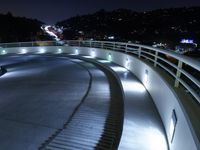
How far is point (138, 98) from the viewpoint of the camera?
627 centimetres

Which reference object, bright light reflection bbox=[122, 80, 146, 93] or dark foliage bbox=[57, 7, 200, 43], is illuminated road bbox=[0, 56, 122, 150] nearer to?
bright light reflection bbox=[122, 80, 146, 93]

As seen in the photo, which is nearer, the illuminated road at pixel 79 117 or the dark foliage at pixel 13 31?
the illuminated road at pixel 79 117

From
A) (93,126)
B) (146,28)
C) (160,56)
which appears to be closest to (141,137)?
(93,126)

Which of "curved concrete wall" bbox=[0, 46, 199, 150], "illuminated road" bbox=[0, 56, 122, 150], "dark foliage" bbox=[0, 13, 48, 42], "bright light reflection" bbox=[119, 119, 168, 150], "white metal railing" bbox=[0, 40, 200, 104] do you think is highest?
"dark foliage" bbox=[0, 13, 48, 42]

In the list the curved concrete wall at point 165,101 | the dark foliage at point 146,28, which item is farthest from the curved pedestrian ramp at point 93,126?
the dark foliage at point 146,28

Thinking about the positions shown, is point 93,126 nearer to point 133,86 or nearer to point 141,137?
point 141,137

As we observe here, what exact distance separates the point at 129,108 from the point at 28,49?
1983cm

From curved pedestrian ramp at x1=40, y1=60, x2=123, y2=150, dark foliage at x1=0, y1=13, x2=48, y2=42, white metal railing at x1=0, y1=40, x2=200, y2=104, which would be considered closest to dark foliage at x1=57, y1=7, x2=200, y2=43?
dark foliage at x1=0, y1=13, x2=48, y2=42

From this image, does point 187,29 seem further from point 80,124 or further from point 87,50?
point 80,124

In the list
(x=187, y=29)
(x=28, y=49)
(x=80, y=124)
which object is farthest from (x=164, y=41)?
(x=80, y=124)

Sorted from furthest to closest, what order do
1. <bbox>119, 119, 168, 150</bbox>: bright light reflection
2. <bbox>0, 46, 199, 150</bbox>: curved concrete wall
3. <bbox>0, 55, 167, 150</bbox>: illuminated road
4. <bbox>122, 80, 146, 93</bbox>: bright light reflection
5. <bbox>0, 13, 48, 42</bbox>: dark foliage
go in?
<bbox>0, 13, 48, 42</bbox>: dark foliage, <bbox>122, 80, 146, 93</bbox>: bright light reflection, <bbox>0, 55, 167, 150</bbox>: illuminated road, <bbox>119, 119, 168, 150</bbox>: bright light reflection, <bbox>0, 46, 199, 150</bbox>: curved concrete wall

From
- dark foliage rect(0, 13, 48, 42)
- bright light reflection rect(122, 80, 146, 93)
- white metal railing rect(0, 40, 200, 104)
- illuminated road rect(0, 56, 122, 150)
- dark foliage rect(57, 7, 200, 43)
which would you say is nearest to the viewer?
white metal railing rect(0, 40, 200, 104)

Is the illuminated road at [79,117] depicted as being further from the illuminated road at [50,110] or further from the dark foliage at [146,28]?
the dark foliage at [146,28]

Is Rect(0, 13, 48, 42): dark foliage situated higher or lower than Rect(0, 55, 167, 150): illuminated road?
higher
